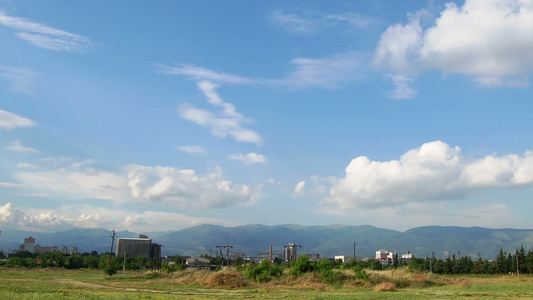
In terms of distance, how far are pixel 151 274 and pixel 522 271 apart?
352 feet

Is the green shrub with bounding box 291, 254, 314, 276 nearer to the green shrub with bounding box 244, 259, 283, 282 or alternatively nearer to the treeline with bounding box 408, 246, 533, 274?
the green shrub with bounding box 244, 259, 283, 282

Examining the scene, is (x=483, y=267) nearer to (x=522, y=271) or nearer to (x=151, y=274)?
(x=522, y=271)

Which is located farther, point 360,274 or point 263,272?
point 263,272

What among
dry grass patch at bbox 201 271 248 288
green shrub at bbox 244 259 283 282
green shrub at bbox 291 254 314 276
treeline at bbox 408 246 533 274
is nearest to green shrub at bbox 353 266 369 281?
green shrub at bbox 291 254 314 276

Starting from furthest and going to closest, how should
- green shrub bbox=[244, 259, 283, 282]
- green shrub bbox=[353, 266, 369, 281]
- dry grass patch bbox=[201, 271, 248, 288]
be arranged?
green shrub bbox=[244, 259, 283, 282]
green shrub bbox=[353, 266, 369, 281]
dry grass patch bbox=[201, 271, 248, 288]

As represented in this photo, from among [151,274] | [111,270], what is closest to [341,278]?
[151,274]

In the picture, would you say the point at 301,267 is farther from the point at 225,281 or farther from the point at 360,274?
the point at 225,281

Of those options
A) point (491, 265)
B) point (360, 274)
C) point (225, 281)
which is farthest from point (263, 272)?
point (491, 265)

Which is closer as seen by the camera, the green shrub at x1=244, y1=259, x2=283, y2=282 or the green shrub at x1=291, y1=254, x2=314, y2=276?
the green shrub at x1=244, y1=259, x2=283, y2=282

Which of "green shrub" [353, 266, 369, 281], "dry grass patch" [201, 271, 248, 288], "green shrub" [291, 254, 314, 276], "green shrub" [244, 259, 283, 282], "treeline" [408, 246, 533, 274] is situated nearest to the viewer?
"dry grass patch" [201, 271, 248, 288]

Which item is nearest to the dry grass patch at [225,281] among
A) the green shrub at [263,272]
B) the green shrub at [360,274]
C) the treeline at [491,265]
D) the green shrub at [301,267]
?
the green shrub at [263,272]

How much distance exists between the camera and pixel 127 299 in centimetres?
2950

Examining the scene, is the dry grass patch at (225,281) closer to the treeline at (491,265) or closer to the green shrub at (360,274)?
the green shrub at (360,274)

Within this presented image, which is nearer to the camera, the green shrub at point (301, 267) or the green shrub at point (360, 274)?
the green shrub at point (360, 274)
